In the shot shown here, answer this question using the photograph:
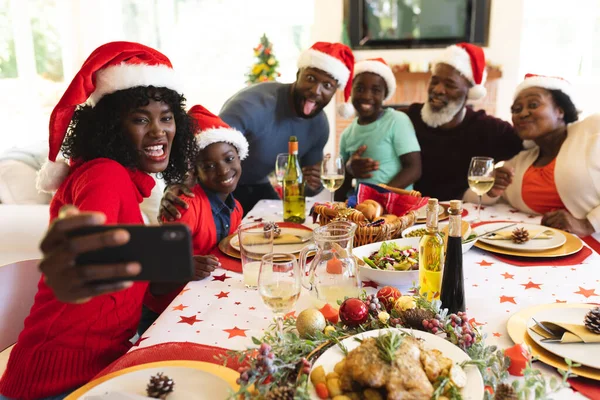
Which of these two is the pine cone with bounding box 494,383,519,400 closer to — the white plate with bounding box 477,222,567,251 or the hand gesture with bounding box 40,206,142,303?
the hand gesture with bounding box 40,206,142,303

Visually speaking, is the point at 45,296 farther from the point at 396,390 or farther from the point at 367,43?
the point at 367,43

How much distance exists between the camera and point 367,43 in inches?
170

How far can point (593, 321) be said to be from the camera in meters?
0.80

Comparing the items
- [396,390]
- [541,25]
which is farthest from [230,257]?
[541,25]

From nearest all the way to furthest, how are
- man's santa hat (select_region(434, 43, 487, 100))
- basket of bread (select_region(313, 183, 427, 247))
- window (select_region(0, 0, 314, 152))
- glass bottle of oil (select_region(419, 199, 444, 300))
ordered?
1. glass bottle of oil (select_region(419, 199, 444, 300))
2. basket of bread (select_region(313, 183, 427, 247))
3. man's santa hat (select_region(434, 43, 487, 100))
4. window (select_region(0, 0, 314, 152))

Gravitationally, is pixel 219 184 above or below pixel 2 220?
above

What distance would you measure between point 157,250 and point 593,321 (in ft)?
2.35

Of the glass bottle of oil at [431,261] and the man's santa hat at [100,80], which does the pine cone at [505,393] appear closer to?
the glass bottle of oil at [431,261]

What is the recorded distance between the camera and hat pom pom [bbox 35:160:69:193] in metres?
1.21

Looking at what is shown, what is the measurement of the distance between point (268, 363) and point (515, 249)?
0.88 m

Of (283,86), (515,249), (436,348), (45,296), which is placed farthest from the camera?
(283,86)

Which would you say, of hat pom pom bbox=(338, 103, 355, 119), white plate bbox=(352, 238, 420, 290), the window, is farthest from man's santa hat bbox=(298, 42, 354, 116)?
the window

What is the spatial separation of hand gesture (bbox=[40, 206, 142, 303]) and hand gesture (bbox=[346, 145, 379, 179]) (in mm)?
1620

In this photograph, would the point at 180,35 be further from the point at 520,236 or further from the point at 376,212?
the point at 520,236
